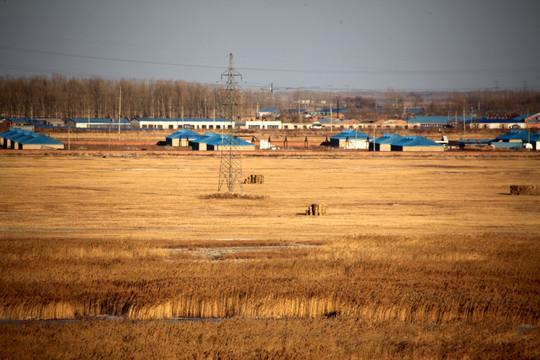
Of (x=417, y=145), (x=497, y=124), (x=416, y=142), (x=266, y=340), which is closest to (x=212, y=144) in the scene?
(x=417, y=145)

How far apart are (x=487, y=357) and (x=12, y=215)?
27603 mm

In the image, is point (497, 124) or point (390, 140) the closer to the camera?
point (390, 140)

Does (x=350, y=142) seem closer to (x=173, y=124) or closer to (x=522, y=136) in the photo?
(x=522, y=136)

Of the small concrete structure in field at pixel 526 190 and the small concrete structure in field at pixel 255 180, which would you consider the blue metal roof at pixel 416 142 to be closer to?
the small concrete structure in field at pixel 255 180

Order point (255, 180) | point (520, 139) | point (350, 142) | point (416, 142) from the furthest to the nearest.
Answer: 1. point (520, 139)
2. point (350, 142)
3. point (416, 142)
4. point (255, 180)

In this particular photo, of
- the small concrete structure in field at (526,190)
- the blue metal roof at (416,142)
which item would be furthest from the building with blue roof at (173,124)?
the small concrete structure in field at (526,190)

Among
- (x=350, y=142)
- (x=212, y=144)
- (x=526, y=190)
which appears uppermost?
(x=350, y=142)

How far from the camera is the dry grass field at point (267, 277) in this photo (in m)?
14.2

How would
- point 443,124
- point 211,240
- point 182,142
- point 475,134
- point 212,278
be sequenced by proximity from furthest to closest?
point 443,124 → point 475,134 → point 182,142 → point 211,240 → point 212,278

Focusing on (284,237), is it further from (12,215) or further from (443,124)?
(443,124)

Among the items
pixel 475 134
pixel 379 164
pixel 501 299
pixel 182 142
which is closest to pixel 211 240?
pixel 501 299

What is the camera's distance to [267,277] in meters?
19.5

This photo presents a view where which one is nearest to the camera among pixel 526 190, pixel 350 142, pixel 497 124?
pixel 526 190

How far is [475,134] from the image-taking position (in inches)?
5635
